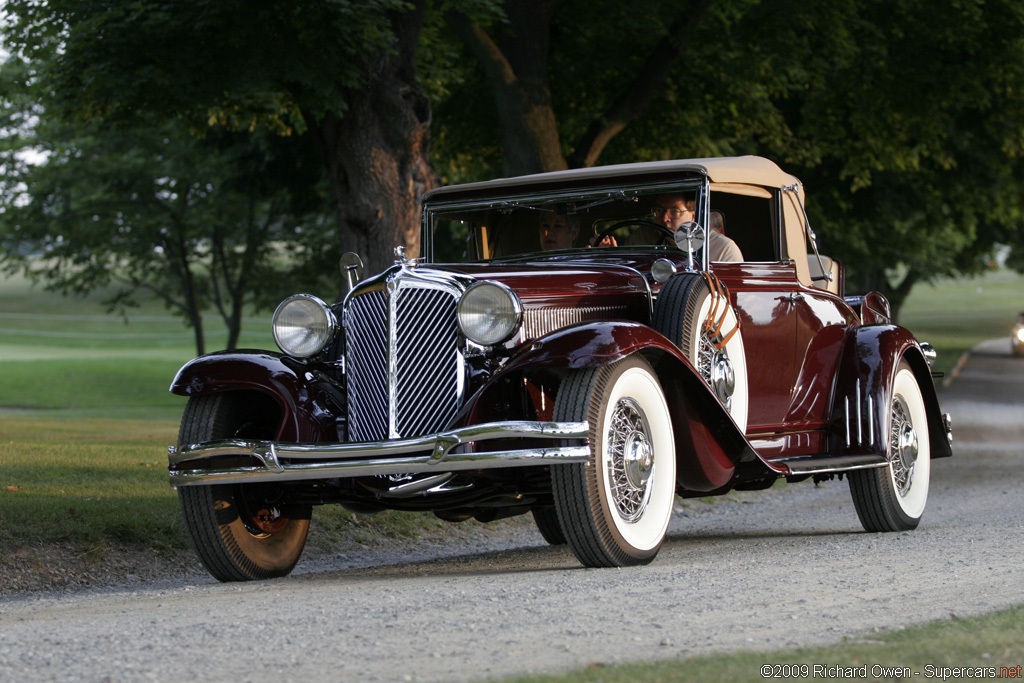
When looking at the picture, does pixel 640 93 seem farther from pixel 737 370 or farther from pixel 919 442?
pixel 737 370

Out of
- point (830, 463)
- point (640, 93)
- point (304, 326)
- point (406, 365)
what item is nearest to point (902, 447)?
point (830, 463)

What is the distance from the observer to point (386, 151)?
1259 cm

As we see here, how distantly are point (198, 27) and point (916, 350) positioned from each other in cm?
676

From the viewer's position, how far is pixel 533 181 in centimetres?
756

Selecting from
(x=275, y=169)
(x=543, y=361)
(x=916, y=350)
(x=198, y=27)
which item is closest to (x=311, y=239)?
(x=275, y=169)

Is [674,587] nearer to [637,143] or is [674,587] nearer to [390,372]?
[390,372]

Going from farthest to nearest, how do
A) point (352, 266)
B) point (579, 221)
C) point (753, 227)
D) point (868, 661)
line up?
point (753, 227) → point (579, 221) → point (352, 266) → point (868, 661)

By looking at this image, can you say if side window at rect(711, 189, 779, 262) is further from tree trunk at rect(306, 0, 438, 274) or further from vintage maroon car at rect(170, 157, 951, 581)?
tree trunk at rect(306, 0, 438, 274)

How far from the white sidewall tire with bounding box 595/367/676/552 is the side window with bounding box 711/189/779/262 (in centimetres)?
186

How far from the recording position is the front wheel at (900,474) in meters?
7.95

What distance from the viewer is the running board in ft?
23.0

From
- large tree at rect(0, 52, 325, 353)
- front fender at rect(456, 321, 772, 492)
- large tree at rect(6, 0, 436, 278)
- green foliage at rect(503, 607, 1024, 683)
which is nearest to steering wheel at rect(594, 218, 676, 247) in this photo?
front fender at rect(456, 321, 772, 492)

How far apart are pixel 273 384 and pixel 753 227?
3.18m

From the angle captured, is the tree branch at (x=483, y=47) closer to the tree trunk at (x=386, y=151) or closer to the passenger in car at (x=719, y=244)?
the tree trunk at (x=386, y=151)
